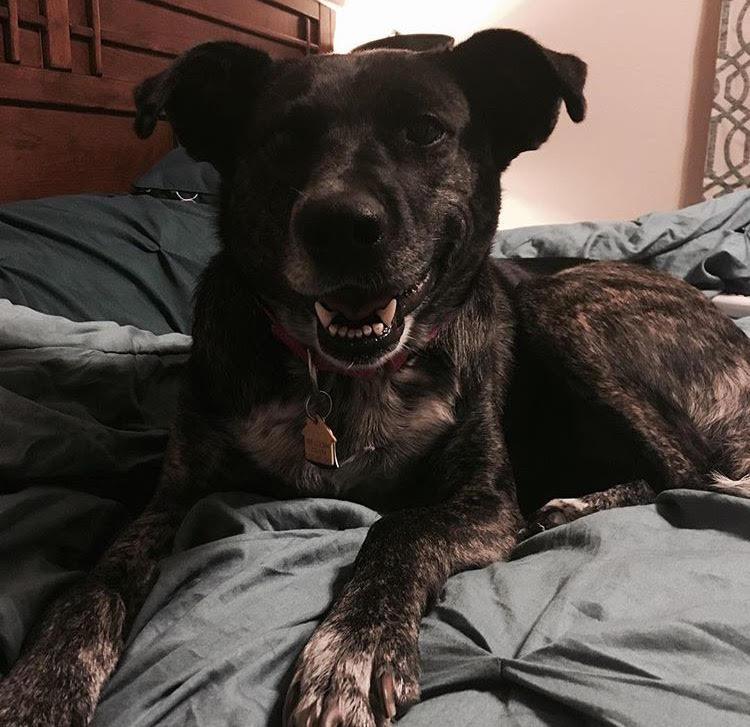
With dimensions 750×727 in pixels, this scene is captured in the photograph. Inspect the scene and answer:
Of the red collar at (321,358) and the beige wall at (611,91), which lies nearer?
the red collar at (321,358)

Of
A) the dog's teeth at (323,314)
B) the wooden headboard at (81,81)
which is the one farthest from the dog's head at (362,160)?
the wooden headboard at (81,81)

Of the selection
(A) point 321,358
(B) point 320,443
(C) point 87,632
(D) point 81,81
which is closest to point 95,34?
(D) point 81,81

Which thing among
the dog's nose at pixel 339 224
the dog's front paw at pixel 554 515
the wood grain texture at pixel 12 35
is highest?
the wood grain texture at pixel 12 35

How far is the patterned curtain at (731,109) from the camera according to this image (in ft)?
14.7

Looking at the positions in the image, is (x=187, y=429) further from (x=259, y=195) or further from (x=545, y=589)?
(x=545, y=589)

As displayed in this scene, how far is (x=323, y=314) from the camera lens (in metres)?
1.35

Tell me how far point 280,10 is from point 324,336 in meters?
3.46

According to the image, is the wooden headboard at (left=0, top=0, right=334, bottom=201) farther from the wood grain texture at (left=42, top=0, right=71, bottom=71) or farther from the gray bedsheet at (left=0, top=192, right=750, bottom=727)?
the gray bedsheet at (left=0, top=192, right=750, bottom=727)

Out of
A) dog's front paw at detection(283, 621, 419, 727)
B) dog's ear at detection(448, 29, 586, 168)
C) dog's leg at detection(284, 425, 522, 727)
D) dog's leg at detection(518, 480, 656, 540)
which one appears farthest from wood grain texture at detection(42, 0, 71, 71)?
dog's front paw at detection(283, 621, 419, 727)

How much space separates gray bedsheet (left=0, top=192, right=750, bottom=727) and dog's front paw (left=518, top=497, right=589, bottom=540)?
17 cm

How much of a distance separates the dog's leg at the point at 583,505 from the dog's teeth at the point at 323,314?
1.93ft

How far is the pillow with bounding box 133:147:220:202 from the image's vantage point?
2.94 m

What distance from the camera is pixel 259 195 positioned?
4.68ft

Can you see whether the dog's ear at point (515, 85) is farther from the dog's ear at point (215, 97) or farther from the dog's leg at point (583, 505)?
the dog's leg at point (583, 505)
